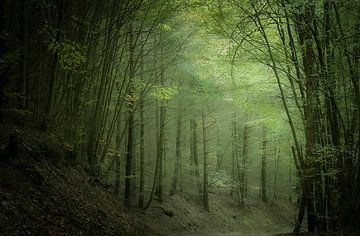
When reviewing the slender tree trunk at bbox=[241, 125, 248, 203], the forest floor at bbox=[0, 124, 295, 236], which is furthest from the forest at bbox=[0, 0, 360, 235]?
the slender tree trunk at bbox=[241, 125, 248, 203]

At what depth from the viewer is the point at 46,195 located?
6.95 meters

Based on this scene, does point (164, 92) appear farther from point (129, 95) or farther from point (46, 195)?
point (46, 195)

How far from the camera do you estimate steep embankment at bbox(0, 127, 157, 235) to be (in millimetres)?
5754

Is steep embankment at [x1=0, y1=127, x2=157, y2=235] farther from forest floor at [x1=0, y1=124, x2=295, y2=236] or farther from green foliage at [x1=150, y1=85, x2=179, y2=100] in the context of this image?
green foliage at [x1=150, y1=85, x2=179, y2=100]

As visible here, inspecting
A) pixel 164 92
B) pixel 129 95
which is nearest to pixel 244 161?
pixel 164 92

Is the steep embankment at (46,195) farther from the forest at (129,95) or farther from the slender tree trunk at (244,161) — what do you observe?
the slender tree trunk at (244,161)

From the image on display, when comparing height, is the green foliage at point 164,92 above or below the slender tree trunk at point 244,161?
above

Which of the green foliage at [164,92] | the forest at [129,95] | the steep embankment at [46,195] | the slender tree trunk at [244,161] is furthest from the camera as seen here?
the slender tree trunk at [244,161]

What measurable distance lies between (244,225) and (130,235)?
1195cm

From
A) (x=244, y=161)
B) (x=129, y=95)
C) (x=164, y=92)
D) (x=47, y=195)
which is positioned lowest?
(x=47, y=195)

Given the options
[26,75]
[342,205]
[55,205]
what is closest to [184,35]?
[26,75]

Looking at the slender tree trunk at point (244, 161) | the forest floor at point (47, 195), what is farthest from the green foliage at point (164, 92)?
the slender tree trunk at point (244, 161)

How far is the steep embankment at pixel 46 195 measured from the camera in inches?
227

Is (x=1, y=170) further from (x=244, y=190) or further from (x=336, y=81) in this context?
(x=244, y=190)
